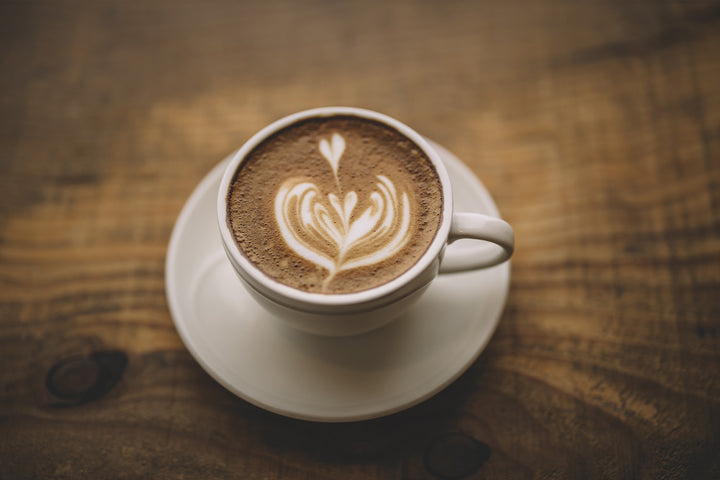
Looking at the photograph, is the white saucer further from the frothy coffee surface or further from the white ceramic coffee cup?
the frothy coffee surface

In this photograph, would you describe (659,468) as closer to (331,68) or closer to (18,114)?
(331,68)

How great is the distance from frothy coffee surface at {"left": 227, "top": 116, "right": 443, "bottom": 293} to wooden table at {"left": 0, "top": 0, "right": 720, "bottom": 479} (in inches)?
13.9

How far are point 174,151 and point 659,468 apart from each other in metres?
1.32

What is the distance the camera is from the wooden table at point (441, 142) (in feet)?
3.57

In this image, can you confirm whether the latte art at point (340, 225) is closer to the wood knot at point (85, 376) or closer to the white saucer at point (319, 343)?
the white saucer at point (319, 343)

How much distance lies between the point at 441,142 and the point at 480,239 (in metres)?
0.52

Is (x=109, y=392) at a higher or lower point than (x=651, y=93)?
lower

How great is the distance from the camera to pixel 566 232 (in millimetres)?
1312

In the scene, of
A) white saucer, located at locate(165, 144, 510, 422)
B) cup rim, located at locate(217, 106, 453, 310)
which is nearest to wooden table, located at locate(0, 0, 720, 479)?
white saucer, located at locate(165, 144, 510, 422)

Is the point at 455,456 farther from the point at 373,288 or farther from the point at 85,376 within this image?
the point at 85,376

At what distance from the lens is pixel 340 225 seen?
1002 mm

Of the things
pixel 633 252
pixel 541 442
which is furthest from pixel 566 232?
pixel 541 442

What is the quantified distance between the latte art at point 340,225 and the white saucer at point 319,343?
0.64 feet

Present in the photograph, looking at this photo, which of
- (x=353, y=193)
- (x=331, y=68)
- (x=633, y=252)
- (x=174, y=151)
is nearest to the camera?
(x=353, y=193)
